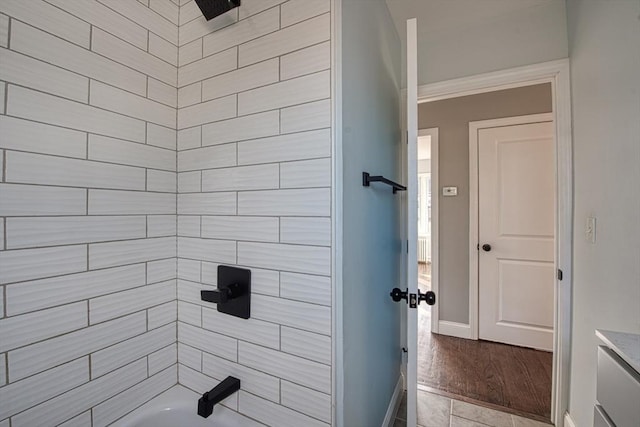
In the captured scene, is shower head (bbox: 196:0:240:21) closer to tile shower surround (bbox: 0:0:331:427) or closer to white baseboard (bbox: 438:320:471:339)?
tile shower surround (bbox: 0:0:331:427)

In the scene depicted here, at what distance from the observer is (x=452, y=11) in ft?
5.16

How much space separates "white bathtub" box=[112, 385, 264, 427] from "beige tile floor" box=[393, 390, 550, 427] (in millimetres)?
1138

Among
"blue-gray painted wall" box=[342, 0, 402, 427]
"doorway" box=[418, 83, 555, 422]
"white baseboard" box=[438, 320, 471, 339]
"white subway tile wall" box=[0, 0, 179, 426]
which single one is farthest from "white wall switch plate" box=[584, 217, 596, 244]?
"white subway tile wall" box=[0, 0, 179, 426]

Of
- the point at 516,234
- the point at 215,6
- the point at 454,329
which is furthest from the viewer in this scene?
the point at 454,329

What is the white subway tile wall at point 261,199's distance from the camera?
0.85 m

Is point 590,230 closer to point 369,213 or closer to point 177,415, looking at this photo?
point 369,213

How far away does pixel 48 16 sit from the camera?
2.54ft

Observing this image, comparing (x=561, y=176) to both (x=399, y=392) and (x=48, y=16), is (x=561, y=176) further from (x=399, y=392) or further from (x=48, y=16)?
(x=48, y=16)

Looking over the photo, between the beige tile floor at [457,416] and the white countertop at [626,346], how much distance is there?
1.22 m

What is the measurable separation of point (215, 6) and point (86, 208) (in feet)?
2.65

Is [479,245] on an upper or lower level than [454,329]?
upper

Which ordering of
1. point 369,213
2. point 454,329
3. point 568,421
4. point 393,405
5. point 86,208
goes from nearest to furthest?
1. point 86,208
2. point 369,213
3. point 568,421
4. point 393,405
5. point 454,329

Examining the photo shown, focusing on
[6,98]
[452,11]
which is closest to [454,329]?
[452,11]

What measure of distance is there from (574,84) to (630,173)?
2.44ft
